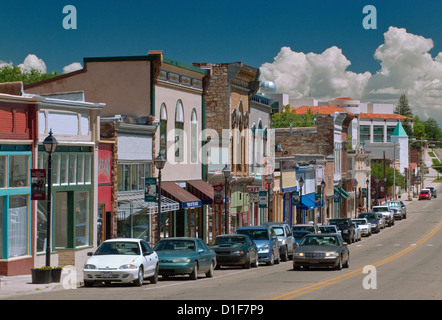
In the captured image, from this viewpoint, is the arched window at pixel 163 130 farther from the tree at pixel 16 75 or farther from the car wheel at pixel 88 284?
the tree at pixel 16 75

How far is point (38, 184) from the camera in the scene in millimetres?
26438

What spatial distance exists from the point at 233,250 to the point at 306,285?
8.94m

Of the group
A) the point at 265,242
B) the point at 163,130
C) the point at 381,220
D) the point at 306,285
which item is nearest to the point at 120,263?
the point at 306,285

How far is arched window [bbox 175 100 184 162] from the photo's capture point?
145 ft

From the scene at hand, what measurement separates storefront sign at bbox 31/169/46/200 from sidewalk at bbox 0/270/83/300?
2786 mm

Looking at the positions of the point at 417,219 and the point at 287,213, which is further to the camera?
the point at 417,219

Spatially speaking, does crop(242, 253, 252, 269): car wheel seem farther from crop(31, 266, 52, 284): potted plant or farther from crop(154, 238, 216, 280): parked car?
crop(31, 266, 52, 284): potted plant

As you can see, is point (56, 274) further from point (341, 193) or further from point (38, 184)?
point (341, 193)

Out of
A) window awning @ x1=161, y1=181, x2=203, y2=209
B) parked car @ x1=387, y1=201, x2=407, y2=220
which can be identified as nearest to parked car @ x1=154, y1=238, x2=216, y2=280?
window awning @ x1=161, y1=181, x2=203, y2=209

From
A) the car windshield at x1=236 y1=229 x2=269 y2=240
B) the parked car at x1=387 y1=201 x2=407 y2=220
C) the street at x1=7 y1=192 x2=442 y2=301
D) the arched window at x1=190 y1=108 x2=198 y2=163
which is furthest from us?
the parked car at x1=387 y1=201 x2=407 y2=220
